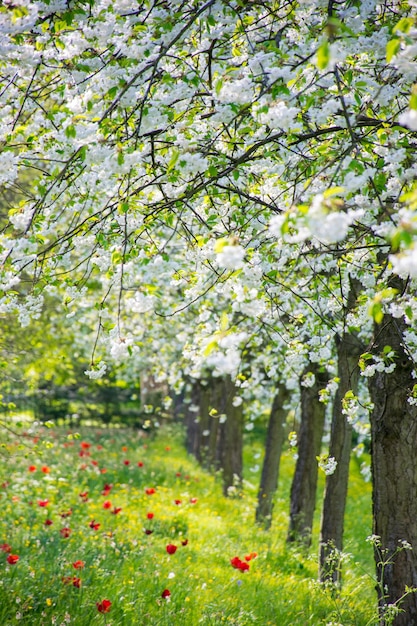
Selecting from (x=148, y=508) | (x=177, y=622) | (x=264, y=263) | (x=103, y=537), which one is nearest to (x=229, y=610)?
(x=177, y=622)

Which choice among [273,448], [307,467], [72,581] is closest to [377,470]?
[72,581]

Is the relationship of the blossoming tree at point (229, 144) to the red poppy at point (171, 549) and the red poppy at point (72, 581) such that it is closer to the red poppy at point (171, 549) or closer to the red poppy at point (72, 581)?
the red poppy at point (72, 581)

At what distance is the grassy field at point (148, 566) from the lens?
16.5ft

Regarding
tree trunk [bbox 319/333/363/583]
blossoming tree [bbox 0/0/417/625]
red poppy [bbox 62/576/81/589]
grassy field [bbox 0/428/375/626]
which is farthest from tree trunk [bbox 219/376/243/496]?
red poppy [bbox 62/576/81/589]

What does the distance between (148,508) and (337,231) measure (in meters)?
8.06

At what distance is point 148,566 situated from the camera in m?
6.27

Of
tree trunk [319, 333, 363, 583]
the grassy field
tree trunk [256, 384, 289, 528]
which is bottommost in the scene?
the grassy field

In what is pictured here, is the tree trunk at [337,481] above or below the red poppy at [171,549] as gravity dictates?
above

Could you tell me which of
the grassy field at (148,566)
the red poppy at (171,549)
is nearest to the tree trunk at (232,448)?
the grassy field at (148,566)

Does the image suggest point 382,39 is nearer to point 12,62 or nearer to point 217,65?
point 217,65

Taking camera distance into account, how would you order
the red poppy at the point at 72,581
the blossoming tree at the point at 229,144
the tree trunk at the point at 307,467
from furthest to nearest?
the tree trunk at the point at 307,467 < the red poppy at the point at 72,581 < the blossoming tree at the point at 229,144

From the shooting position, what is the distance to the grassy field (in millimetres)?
5018

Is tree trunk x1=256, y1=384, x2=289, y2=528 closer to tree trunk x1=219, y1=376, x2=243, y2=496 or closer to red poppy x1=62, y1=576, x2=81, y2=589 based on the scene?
tree trunk x1=219, y1=376, x2=243, y2=496

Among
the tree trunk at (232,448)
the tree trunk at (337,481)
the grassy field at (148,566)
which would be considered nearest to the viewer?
the grassy field at (148,566)
